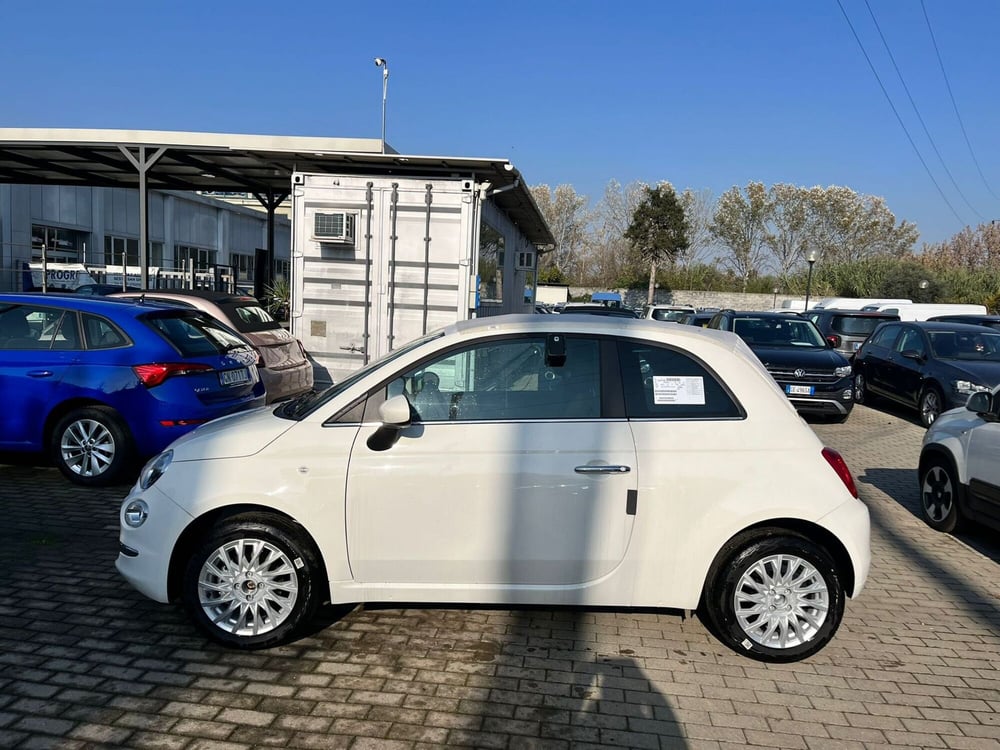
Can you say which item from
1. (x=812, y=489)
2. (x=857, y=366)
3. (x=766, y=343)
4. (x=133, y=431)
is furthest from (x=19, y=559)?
(x=857, y=366)

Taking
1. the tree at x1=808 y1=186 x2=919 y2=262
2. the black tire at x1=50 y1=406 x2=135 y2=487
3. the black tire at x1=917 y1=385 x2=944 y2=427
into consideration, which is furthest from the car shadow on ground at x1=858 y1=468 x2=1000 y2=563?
the tree at x1=808 y1=186 x2=919 y2=262

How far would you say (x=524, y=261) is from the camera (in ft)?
64.7

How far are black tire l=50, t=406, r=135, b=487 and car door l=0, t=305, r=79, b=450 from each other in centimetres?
22

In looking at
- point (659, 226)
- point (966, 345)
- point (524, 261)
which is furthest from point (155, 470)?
point (659, 226)

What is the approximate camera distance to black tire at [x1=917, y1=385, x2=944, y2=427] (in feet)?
39.3

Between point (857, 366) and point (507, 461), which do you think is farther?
point (857, 366)

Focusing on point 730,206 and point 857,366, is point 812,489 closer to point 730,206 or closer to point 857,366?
point 857,366

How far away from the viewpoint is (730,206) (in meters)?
57.4

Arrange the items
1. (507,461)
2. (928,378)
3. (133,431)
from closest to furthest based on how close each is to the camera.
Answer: (507,461) < (133,431) < (928,378)

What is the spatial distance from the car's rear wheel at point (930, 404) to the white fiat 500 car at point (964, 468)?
18.9 ft

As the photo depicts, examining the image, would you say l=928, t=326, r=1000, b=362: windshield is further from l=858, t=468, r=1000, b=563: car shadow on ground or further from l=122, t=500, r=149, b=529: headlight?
l=122, t=500, r=149, b=529: headlight

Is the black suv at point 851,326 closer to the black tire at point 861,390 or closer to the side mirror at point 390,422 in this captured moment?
the black tire at point 861,390

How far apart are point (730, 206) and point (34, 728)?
194 ft

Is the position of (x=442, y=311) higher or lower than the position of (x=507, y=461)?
higher
